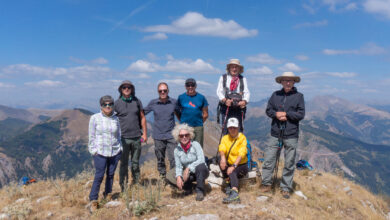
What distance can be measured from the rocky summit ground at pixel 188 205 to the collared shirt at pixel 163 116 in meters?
1.49

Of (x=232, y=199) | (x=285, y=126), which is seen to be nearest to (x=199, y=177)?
(x=232, y=199)

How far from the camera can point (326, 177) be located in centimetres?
1025

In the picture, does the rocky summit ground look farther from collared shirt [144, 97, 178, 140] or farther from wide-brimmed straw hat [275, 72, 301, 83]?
wide-brimmed straw hat [275, 72, 301, 83]

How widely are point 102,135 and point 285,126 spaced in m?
5.14

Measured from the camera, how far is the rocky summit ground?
213 inches

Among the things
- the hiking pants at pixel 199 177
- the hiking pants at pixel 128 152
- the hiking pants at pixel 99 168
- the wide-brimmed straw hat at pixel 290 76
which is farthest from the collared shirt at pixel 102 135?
the wide-brimmed straw hat at pixel 290 76

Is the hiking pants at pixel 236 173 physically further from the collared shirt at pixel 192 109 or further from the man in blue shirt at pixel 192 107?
the collared shirt at pixel 192 109

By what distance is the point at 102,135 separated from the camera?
580 cm

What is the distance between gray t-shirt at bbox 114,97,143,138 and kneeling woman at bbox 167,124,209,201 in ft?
4.36

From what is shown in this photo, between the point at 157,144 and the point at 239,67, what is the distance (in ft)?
12.3

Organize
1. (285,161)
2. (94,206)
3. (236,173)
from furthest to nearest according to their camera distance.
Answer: (285,161) < (236,173) < (94,206)

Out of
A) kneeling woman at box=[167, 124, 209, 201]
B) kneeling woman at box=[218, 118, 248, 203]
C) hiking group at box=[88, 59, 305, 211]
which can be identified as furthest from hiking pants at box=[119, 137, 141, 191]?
kneeling woman at box=[218, 118, 248, 203]

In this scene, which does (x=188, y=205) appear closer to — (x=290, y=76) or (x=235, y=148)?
(x=235, y=148)

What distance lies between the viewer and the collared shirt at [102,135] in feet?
18.9
